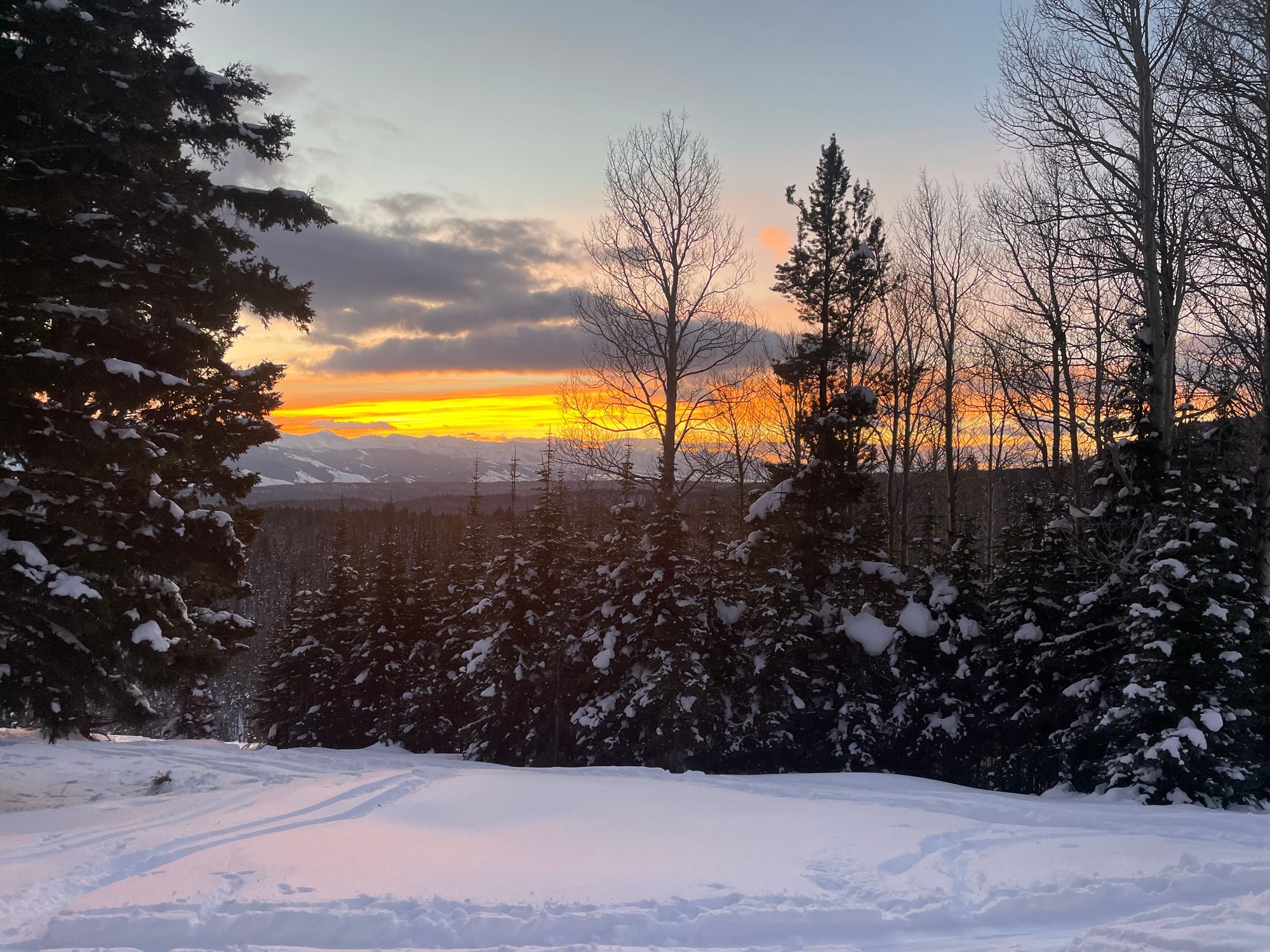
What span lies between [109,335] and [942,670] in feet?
61.7

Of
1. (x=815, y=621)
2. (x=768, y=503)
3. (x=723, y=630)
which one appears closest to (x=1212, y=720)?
(x=815, y=621)

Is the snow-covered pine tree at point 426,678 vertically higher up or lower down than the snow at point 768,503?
lower down

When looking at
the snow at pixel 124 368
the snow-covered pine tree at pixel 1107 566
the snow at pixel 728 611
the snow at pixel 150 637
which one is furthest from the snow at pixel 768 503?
the snow at pixel 124 368

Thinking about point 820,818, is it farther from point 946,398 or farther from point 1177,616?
point 946,398

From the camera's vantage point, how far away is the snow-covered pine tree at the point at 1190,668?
11.9 metres

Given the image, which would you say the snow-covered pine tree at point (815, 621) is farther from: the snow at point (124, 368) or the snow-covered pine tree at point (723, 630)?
the snow at point (124, 368)

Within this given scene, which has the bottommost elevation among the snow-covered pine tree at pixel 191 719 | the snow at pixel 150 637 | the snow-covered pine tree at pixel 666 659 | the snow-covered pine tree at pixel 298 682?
the snow-covered pine tree at pixel 191 719

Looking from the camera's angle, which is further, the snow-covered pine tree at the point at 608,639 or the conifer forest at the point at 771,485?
the snow-covered pine tree at the point at 608,639

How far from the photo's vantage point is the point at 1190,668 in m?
12.5

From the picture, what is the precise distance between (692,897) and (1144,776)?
9634 millimetres

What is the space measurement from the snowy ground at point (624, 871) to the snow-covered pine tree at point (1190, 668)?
5.92ft

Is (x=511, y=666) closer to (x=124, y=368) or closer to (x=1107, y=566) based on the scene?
(x=1107, y=566)

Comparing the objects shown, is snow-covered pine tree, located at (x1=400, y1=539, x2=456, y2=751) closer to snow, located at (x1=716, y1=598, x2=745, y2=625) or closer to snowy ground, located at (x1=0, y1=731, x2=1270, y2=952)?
snow, located at (x1=716, y1=598, x2=745, y2=625)

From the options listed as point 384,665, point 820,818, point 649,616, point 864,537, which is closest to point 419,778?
point 820,818
